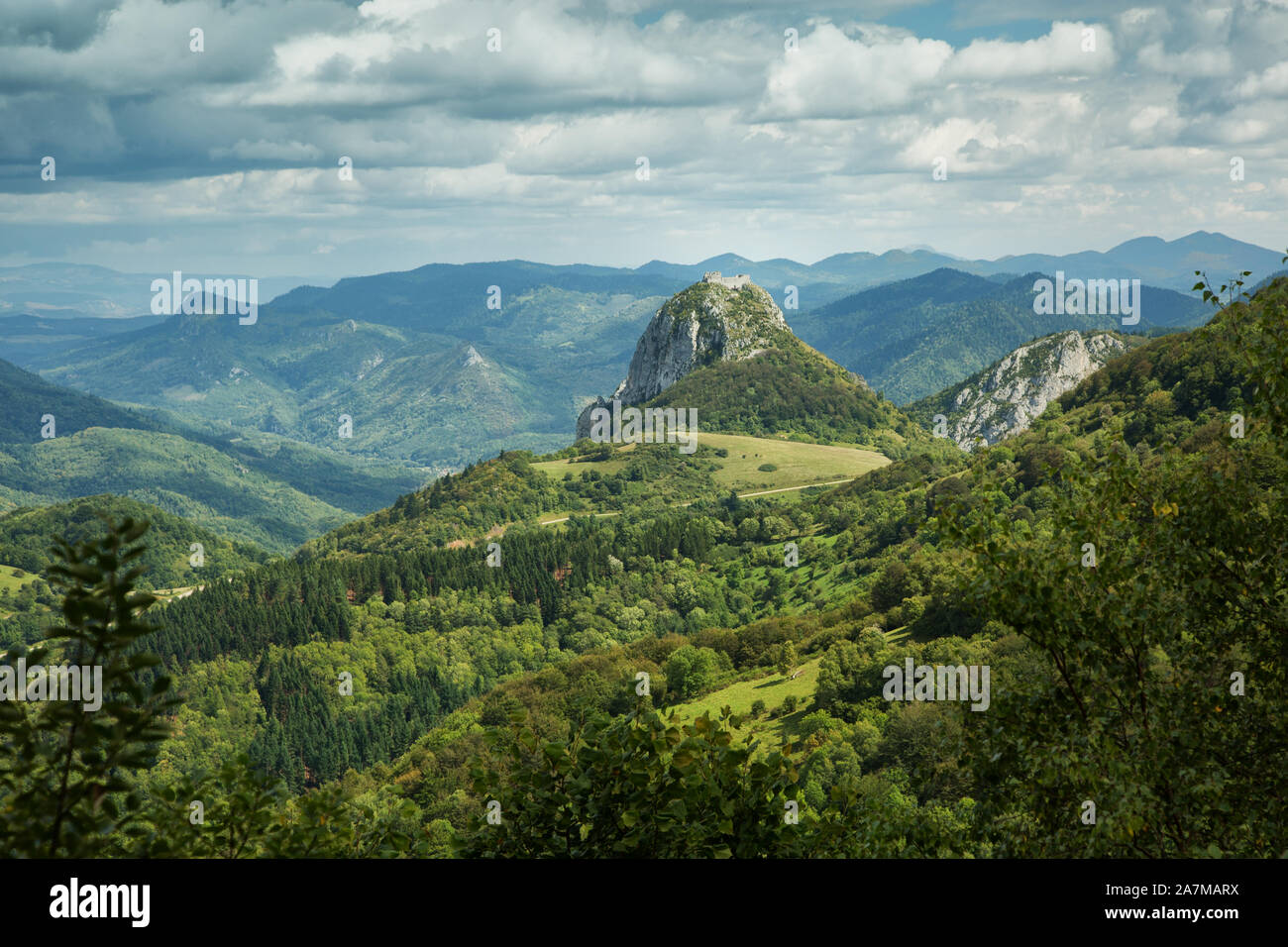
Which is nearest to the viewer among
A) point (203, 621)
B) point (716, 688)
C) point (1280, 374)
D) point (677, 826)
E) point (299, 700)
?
point (677, 826)

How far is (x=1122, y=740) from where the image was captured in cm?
1324

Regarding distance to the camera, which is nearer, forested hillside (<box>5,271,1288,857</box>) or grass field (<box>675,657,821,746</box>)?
forested hillside (<box>5,271,1288,857</box>)

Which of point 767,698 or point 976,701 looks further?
point 767,698

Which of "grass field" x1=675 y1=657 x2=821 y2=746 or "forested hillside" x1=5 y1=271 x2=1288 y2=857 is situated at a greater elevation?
"forested hillside" x1=5 y1=271 x2=1288 y2=857

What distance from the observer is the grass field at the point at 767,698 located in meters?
67.0

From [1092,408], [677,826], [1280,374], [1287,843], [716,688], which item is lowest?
[716,688]

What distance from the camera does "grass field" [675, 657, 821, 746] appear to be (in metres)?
67.0

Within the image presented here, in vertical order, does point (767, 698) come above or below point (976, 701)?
below

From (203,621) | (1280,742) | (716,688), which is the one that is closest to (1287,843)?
(1280,742)

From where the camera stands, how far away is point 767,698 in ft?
247
